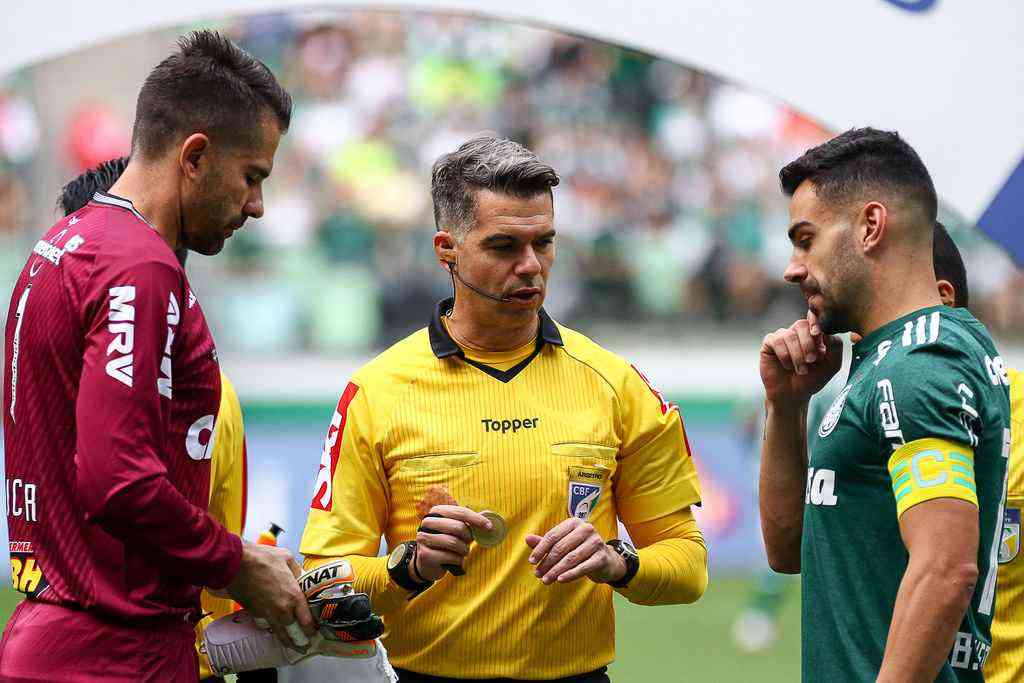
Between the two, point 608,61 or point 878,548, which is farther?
point 608,61

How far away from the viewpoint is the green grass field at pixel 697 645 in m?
7.54

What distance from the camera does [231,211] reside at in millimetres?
A: 2490

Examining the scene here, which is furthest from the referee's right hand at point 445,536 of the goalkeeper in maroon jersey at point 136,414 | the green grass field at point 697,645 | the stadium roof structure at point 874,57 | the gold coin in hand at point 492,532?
the green grass field at point 697,645

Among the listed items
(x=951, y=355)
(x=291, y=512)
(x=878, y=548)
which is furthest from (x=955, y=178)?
(x=291, y=512)

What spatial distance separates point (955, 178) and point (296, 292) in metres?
8.74

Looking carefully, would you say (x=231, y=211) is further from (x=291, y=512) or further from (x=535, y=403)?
(x=291, y=512)

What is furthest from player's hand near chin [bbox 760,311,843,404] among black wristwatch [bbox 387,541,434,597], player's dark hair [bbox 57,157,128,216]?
player's dark hair [bbox 57,157,128,216]

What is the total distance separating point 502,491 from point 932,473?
0.97 m

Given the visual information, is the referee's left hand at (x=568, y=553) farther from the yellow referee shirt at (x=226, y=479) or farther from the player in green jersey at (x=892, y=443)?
the yellow referee shirt at (x=226, y=479)

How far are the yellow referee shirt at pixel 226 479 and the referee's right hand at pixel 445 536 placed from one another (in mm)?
773

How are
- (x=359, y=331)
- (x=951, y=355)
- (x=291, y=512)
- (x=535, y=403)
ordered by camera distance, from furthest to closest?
(x=359, y=331), (x=291, y=512), (x=535, y=403), (x=951, y=355)

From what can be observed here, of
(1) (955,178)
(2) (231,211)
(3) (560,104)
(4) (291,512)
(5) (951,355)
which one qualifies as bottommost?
(4) (291,512)

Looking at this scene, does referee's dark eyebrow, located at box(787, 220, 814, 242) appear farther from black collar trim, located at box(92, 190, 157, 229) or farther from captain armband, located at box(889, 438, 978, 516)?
black collar trim, located at box(92, 190, 157, 229)

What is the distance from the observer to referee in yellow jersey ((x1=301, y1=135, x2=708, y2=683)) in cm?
280
